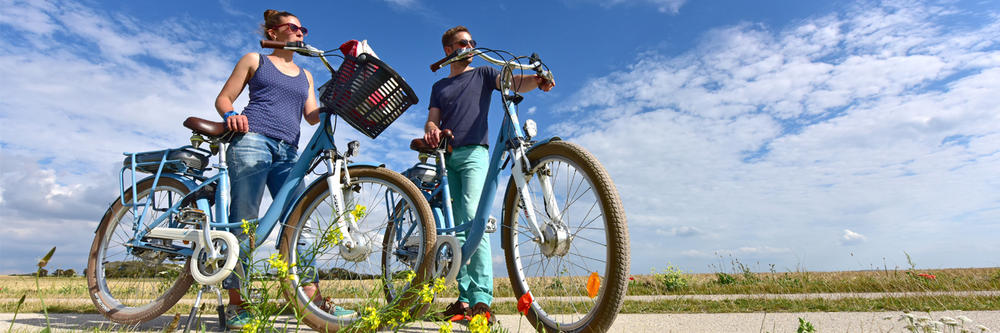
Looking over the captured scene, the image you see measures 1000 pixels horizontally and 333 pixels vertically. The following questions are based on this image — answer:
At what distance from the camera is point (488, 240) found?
Answer: 3574 millimetres

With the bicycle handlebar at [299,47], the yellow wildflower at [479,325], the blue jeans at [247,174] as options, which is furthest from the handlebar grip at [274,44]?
the yellow wildflower at [479,325]

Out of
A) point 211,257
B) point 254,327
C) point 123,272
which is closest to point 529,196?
point 254,327

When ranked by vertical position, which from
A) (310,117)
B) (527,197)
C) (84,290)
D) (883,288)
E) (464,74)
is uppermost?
(464,74)

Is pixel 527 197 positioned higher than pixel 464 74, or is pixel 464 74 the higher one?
pixel 464 74

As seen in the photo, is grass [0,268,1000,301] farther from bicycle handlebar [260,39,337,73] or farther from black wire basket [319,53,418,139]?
bicycle handlebar [260,39,337,73]

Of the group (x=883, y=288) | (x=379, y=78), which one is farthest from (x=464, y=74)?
(x=883, y=288)

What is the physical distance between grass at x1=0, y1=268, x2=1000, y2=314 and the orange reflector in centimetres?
19

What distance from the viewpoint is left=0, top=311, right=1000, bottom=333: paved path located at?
2.92 meters

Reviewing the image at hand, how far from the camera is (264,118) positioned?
349cm

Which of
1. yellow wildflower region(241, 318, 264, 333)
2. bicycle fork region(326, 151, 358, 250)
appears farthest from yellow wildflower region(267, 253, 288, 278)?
bicycle fork region(326, 151, 358, 250)

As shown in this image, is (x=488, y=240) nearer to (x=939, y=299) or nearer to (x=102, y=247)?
(x=102, y=247)

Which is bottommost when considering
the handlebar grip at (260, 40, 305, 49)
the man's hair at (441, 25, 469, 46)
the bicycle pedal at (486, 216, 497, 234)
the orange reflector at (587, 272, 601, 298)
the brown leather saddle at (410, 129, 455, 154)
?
the orange reflector at (587, 272, 601, 298)

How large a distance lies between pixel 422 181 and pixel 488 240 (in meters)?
0.60

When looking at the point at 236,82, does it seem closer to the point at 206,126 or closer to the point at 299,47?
the point at 206,126
